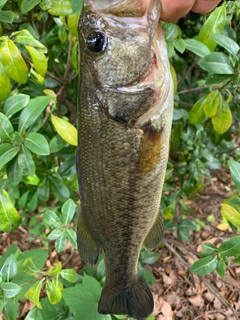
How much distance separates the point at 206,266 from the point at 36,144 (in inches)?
34.6

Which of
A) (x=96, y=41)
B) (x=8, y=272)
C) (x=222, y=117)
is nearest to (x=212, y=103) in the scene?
(x=222, y=117)

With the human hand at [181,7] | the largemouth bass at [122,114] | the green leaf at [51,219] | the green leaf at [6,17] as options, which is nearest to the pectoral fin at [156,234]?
the largemouth bass at [122,114]

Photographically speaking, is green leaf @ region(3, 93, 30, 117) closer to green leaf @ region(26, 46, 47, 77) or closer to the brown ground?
green leaf @ region(26, 46, 47, 77)

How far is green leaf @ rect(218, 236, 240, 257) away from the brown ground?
920 millimetres

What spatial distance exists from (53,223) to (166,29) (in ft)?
3.33

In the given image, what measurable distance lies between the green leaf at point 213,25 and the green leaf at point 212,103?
0.21 m

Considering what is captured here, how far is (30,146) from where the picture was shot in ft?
4.59

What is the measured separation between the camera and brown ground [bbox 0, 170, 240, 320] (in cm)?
252

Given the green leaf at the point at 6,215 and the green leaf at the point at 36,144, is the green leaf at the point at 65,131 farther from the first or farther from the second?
the green leaf at the point at 6,215

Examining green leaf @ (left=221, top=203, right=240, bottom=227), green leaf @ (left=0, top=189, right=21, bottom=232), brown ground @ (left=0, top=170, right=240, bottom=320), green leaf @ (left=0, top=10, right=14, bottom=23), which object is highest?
green leaf @ (left=0, top=10, right=14, bottom=23)

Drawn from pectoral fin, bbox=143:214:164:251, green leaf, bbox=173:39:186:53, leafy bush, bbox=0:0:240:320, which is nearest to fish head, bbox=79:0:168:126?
leafy bush, bbox=0:0:240:320

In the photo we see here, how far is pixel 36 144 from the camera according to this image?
1394mm

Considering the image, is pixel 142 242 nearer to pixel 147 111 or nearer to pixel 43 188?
pixel 147 111

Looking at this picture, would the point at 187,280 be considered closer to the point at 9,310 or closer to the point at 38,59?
the point at 9,310
